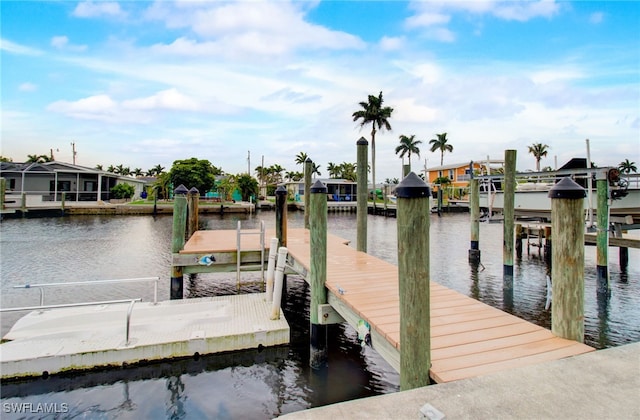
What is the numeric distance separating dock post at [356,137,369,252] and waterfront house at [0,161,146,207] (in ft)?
126

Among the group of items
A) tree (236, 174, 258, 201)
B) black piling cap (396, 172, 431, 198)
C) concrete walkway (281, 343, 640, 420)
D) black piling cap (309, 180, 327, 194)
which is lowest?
concrete walkway (281, 343, 640, 420)

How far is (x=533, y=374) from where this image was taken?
→ 2377 millimetres

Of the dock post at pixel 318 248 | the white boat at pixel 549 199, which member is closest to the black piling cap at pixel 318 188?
the dock post at pixel 318 248

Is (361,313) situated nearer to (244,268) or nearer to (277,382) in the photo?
(277,382)

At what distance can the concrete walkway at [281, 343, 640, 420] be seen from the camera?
1.88m

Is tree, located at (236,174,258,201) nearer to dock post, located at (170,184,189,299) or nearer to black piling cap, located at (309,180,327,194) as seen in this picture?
dock post, located at (170,184,189,299)

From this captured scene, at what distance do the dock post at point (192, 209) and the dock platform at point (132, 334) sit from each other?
4.53 metres

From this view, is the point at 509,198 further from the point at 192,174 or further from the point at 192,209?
the point at 192,174

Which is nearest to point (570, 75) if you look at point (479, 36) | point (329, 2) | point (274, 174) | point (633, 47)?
point (633, 47)

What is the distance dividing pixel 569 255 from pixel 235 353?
5.45m

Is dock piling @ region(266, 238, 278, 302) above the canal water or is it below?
above

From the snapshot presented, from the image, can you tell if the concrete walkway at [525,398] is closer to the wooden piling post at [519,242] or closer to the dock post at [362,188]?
the dock post at [362,188]

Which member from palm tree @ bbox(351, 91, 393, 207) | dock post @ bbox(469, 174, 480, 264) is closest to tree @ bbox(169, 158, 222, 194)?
palm tree @ bbox(351, 91, 393, 207)

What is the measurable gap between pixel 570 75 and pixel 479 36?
354 centimetres
